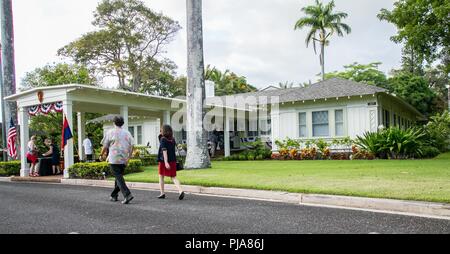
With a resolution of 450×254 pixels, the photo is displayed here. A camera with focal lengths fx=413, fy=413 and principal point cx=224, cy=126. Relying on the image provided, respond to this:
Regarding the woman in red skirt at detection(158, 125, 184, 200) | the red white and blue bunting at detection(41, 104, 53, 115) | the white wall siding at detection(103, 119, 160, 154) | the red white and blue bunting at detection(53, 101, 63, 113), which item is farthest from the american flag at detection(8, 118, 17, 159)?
the white wall siding at detection(103, 119, 160, 154)

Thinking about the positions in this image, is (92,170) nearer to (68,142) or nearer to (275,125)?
(68,142)

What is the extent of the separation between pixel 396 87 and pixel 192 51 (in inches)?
1264

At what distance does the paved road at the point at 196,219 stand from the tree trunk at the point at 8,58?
1332 cm

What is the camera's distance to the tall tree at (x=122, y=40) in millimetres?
41844

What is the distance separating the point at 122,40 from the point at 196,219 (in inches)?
1514

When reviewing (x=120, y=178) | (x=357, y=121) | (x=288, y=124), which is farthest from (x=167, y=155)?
(x=288, y=124)

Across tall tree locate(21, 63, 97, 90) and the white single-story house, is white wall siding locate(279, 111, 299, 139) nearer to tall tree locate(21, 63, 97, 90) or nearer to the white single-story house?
the white single-story house

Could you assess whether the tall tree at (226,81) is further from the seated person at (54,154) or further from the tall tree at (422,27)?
the seated person at (54,154)

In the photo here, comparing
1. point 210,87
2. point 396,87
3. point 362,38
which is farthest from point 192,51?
point 396,87

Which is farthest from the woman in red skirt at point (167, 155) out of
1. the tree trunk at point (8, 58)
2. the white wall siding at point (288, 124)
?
the white wall siding at point (288, 124)

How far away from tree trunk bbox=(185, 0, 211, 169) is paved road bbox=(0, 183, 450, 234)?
724cm

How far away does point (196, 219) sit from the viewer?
677cm

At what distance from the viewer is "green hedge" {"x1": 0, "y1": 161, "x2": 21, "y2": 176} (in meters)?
18.7
